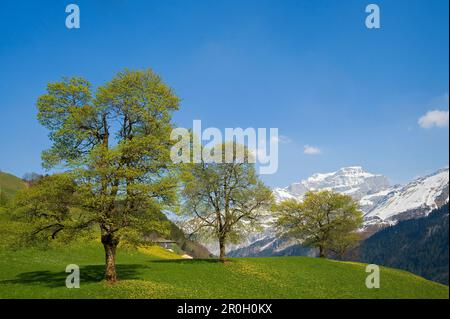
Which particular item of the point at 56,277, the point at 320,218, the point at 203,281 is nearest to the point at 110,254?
the point at 56,277

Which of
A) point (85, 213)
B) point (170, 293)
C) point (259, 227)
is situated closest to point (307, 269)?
point (259, 227)

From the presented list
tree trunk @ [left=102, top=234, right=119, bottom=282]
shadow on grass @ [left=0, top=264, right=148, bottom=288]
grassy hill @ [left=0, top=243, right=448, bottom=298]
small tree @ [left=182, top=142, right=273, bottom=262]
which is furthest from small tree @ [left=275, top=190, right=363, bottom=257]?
tree trunk @ [left=102, top=234, right=119, bottom=282]

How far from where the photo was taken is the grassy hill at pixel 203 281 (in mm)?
30020

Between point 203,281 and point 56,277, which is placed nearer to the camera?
point 56,277

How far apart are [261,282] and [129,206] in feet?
55.4

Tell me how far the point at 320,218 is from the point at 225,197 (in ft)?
119

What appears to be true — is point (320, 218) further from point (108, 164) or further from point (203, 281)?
point (108, 164)

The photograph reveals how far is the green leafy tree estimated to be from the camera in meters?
31.3

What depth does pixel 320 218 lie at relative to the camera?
82.0 meters

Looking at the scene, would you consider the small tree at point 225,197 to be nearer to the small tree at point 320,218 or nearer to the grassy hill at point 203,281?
the grassy hill at point 203,281

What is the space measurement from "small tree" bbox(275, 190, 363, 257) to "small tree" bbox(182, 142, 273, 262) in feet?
94.9

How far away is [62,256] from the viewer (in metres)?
57.3

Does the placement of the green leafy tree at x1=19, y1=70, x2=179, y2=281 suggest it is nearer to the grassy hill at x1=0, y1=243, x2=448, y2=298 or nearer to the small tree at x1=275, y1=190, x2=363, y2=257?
the grassy hill at x1=0, y1=243, x2=448, y2=298
